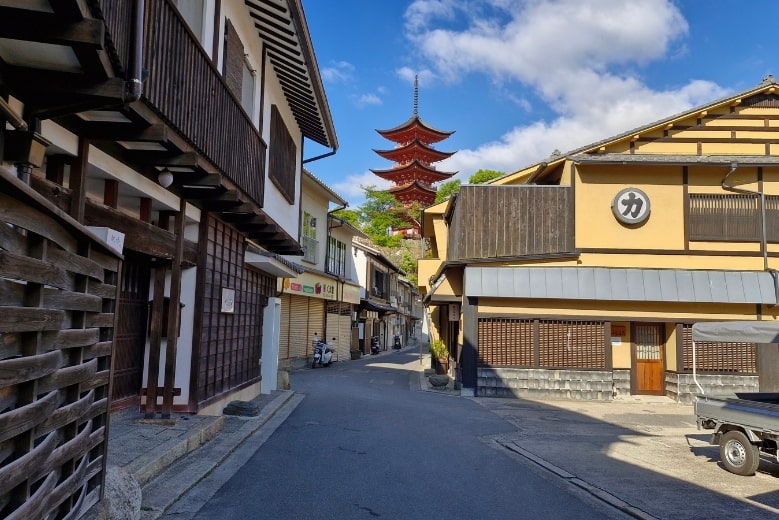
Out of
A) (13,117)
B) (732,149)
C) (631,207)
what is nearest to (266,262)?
(13,117)

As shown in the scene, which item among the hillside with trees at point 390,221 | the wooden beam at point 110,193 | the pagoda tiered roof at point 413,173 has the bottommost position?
the wooden beam at point 110,193

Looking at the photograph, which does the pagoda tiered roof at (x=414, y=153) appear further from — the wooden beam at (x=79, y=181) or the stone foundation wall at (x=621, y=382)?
the wooden beam at (x=79, y=181)

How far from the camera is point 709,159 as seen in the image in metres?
17.0

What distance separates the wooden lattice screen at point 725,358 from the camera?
17.0 m

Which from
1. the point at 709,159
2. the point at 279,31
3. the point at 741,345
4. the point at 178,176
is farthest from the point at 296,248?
the point at 741,345

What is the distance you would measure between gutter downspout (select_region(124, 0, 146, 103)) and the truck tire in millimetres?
8968

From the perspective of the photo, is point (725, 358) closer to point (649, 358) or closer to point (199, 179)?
point (649, 358)

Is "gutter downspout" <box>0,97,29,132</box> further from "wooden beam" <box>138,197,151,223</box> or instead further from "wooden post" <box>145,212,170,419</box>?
"wooden post" <box>145,212,170,419</box>

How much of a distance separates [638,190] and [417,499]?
13780 millimetres

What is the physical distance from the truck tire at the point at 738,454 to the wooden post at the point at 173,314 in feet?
27.2

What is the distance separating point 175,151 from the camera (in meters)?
6.91

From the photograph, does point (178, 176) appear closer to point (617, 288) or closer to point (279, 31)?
point (279, 31)

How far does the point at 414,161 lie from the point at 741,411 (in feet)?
175

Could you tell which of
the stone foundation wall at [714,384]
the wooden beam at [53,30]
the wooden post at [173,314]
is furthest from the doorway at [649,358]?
the wooden beam at [53,30]
